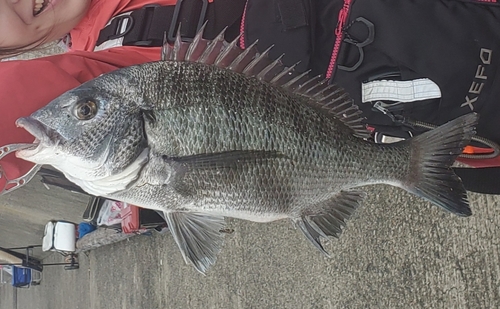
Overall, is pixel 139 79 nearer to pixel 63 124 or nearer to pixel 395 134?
pixel 63 124

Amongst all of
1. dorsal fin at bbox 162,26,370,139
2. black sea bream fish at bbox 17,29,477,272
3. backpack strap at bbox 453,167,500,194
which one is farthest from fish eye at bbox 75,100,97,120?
backpack strap at bbox 453,167,500,194

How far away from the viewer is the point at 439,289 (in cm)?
235

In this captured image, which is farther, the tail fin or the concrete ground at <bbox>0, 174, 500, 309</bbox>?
the concrete ground at <bbox>0, 174, 500, 309</bbox>

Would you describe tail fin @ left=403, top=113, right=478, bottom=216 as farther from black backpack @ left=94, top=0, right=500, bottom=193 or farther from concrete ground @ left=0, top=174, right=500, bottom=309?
concrete ground @ left=0, top=174, right=500, bottom=309

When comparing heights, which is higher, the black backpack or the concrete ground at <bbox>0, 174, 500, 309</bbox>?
the black backpack

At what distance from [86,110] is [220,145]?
364 millimetres

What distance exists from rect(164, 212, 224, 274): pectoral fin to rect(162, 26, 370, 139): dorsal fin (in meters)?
0.43

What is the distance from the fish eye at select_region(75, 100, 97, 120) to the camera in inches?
49.1

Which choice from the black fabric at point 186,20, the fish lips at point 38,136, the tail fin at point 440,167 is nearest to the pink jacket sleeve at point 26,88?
the fish lips at point 38,136

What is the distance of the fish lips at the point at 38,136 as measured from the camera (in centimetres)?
117

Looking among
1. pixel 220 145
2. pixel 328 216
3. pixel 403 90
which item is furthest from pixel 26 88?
pixel 403 90

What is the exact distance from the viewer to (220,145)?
1.28 meters

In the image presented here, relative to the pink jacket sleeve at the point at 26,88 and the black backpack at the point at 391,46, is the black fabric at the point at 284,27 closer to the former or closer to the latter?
the black backpack at the point at 391,46

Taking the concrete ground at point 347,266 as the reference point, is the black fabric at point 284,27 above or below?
above
